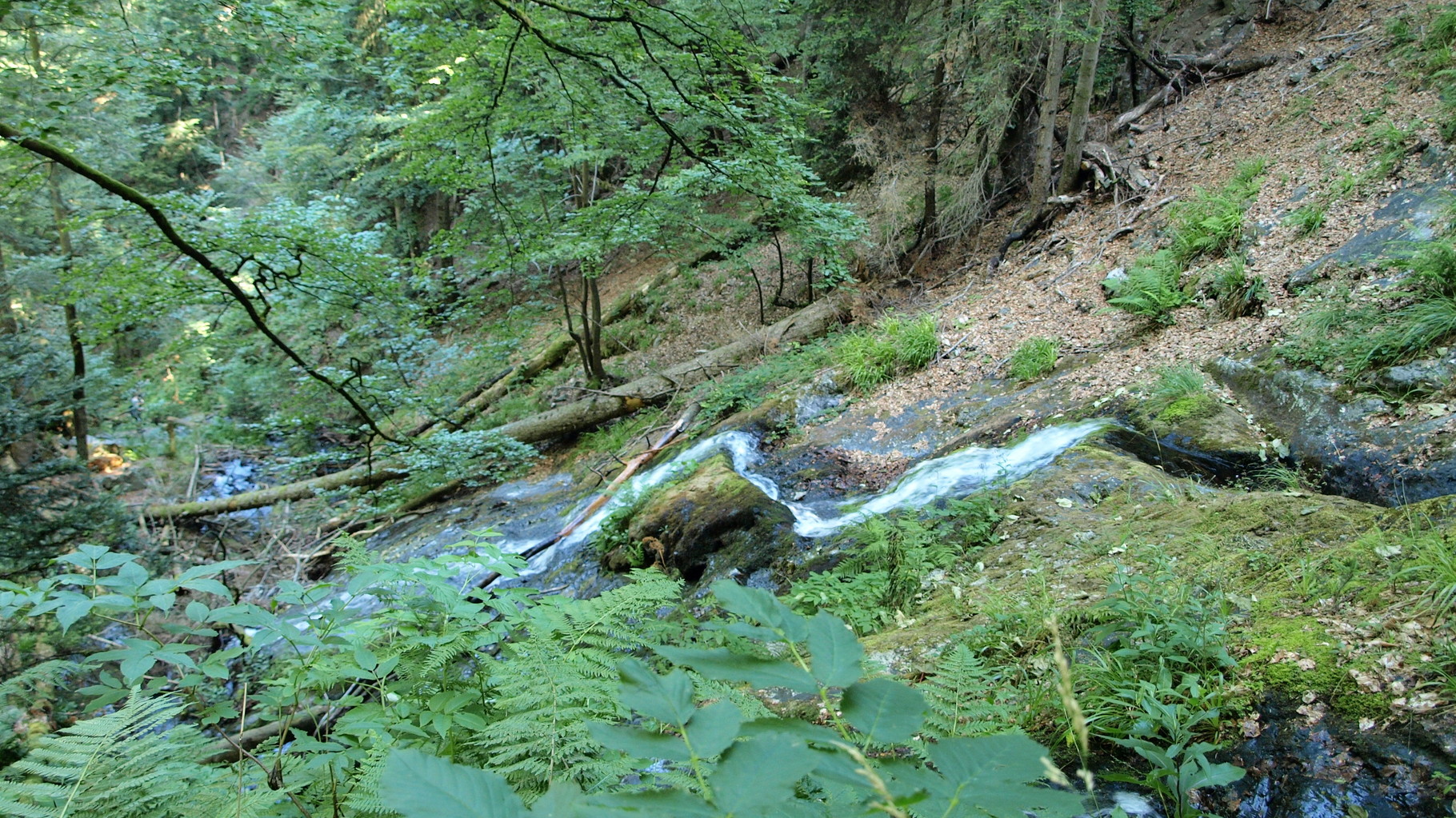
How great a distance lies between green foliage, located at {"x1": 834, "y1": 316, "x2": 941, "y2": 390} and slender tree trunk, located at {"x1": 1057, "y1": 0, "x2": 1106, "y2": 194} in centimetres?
413

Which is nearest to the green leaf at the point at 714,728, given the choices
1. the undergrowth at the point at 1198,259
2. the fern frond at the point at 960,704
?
the fern frond at the point at 960,704

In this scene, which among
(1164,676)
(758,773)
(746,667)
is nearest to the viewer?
(758,773)

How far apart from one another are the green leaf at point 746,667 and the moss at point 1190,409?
19.6 ft

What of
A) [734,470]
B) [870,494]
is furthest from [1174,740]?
[734,470]

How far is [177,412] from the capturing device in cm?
1324

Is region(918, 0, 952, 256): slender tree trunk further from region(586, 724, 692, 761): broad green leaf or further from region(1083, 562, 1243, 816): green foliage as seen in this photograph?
region(586, 724, 692, 761): broad green leaf

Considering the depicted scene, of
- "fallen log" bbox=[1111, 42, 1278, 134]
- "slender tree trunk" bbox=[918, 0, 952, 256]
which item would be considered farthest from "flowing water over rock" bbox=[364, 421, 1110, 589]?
"fallen log" bbox=[1111, 42, 1278, 134]

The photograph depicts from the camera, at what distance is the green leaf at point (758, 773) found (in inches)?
24.0

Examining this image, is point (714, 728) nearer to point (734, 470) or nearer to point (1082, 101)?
point (734, 470)

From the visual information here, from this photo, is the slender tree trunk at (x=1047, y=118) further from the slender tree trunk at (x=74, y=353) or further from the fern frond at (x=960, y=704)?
the slender tree trunk at (x=74, y=353)

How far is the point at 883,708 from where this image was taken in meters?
0.74

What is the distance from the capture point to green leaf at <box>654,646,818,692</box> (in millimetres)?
709

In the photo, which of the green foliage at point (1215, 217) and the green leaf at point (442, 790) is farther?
the green foliage at point (1215, 217)

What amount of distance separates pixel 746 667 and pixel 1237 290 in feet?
26.2
